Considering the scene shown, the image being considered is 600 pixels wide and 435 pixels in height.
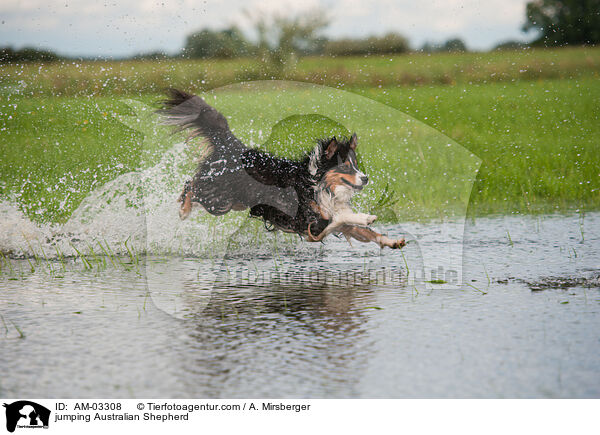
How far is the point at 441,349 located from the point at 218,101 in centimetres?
1518

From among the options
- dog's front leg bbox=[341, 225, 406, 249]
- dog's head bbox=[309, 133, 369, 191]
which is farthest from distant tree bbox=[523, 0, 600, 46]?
dog's front leg bbox=[341, 225, 406, 249]

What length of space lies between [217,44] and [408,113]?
31.7ft

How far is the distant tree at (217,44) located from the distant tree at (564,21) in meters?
11.6

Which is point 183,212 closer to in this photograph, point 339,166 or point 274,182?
point 274,182

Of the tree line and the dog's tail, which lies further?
the tree line

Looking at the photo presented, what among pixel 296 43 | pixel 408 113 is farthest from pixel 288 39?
pixel 408 113

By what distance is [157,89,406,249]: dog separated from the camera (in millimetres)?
6195

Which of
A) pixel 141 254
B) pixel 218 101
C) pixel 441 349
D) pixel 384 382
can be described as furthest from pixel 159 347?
pixel 218 101

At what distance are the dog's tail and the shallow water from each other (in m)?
1.07

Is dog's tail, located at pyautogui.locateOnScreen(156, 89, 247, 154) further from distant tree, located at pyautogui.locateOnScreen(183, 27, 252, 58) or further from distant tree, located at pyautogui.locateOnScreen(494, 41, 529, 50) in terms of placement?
distant tree, located at pyautogui.locateOnScreen(494, 41, 529, 50)

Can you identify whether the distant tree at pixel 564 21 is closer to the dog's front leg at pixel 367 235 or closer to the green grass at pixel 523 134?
the green grass at pixel 523 134
